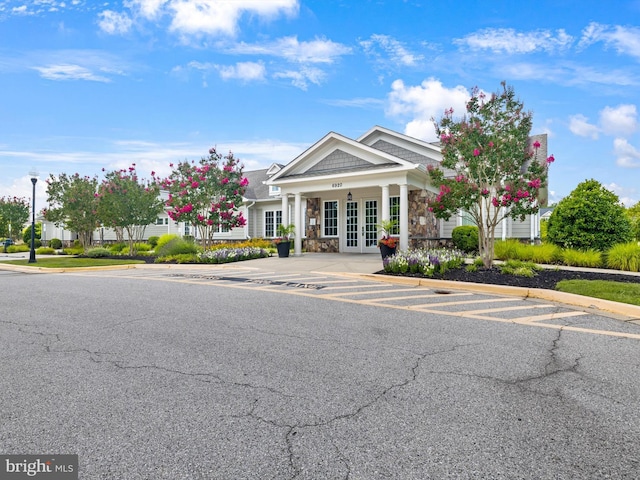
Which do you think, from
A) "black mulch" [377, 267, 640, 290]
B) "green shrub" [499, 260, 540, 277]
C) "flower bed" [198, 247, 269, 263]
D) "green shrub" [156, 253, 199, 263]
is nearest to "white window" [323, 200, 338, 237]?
"flower bed" [198, 247, 269, 263]

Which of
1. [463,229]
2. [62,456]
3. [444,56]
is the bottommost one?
[62,456]

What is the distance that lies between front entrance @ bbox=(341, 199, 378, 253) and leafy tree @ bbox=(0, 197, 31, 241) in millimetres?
41251

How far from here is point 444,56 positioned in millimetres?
15188

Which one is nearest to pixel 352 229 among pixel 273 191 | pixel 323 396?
pixel 273 191

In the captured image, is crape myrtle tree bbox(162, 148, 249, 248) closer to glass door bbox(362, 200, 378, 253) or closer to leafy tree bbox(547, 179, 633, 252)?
glass door bbox(362, 200, 378, 253)

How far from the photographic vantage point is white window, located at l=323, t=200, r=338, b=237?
20656mm

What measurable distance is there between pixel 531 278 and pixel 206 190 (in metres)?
15.7

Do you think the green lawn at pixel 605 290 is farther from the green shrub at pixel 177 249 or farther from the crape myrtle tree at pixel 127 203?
the crape myrtle tree at pixel 127 203

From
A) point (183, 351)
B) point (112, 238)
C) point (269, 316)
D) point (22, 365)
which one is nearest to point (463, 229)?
point (269, 316)

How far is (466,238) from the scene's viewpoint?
1723 centimetres

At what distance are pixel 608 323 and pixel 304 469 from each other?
5.93 metres

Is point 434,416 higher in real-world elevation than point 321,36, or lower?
lower

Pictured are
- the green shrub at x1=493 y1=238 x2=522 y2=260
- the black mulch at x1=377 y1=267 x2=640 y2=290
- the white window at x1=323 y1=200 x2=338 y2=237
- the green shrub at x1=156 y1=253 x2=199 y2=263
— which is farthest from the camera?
the white window at x1=323 y1=200 x2=338 y2=237

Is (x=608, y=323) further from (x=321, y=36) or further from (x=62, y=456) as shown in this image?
(x=321, y=36)
